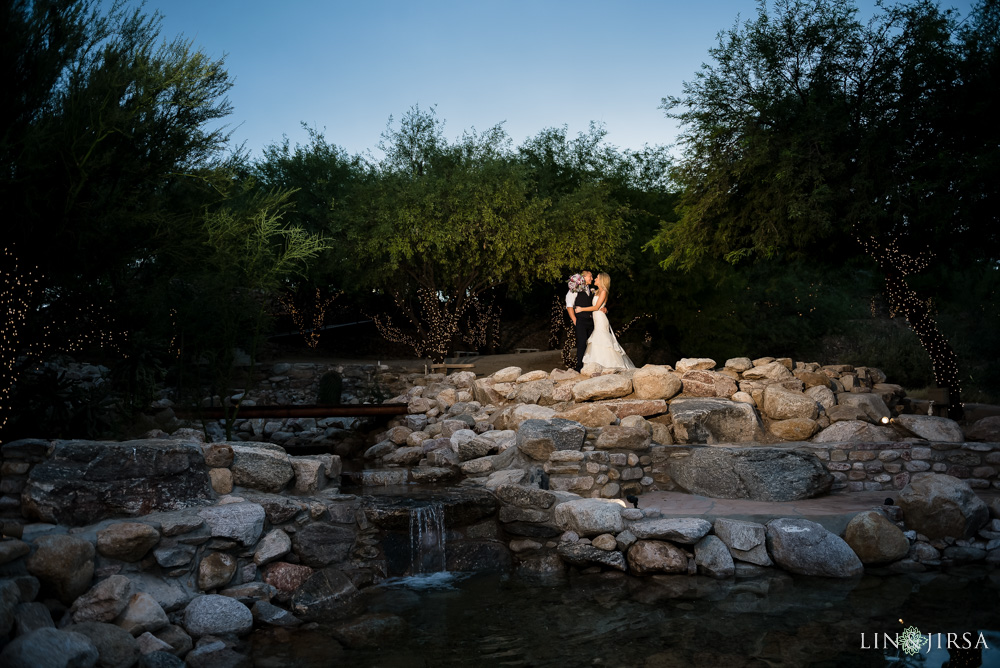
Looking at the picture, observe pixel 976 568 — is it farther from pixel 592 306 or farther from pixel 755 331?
pixel 755 331

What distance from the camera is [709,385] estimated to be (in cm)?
1084

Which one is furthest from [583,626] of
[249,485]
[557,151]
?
[557,151]

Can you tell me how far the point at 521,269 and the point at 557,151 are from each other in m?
4.94

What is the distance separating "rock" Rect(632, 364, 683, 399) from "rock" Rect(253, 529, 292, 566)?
5.95 meters

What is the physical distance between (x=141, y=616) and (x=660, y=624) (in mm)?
3869

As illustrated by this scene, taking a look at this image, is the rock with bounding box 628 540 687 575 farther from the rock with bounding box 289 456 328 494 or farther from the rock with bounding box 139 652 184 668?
the rock with bounding box 139 652 184 668

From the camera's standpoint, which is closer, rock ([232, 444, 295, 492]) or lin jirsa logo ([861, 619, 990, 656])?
lin jirsa logo ([861, 619, 990, 656])

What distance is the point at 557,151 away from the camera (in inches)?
859

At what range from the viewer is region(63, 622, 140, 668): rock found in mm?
4707

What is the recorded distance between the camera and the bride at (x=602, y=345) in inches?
499

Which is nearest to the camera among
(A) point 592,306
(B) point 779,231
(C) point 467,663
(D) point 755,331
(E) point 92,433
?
(C) point 467,663

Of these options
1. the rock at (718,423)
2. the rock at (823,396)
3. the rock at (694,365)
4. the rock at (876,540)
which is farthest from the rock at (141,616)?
the rock at (823,396)

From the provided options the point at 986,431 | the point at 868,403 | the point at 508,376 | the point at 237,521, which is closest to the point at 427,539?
the point at 237,521

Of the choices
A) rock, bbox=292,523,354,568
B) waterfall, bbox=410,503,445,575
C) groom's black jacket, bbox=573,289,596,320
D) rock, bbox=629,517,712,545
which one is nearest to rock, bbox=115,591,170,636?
rock, bbox=292,523,354,568
